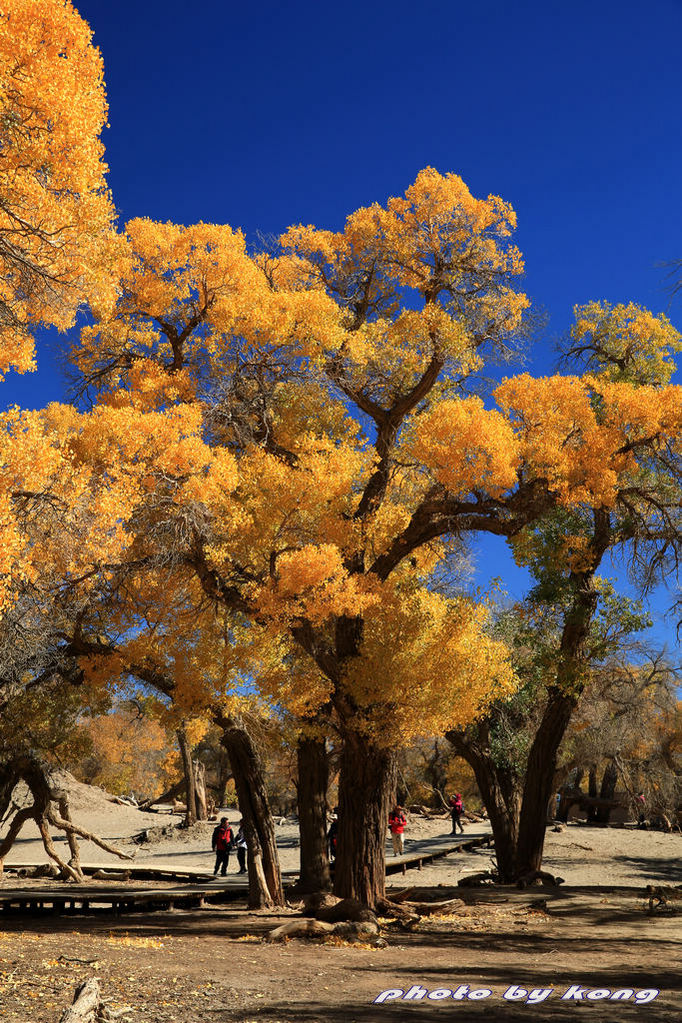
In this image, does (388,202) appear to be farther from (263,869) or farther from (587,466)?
(263,869)

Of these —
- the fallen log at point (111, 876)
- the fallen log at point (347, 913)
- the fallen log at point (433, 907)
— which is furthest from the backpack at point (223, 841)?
the fallen log at point (347, 913)

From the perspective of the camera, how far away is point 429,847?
30.3 meters

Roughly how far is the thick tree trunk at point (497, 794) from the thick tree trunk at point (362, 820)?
6030 millimetres

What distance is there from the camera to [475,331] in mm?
16016

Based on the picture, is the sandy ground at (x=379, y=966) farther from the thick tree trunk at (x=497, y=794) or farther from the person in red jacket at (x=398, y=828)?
the person in red jacket at (x=398, y=828)

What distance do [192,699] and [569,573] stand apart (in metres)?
8.01

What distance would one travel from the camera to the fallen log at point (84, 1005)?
626 cm

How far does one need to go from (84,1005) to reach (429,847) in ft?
84.1

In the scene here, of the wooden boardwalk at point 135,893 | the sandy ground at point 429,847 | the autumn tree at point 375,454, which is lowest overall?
the sandy ground at point 429,847

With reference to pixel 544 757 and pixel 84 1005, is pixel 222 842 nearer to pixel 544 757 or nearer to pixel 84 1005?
pixel 544 757

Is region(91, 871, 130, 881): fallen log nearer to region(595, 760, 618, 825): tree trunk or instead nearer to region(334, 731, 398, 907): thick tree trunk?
region(334, 731, 398, 907): thick tree trunk

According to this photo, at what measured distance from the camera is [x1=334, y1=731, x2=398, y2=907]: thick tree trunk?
14.2 meters

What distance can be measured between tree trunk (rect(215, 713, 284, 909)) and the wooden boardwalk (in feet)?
9.32

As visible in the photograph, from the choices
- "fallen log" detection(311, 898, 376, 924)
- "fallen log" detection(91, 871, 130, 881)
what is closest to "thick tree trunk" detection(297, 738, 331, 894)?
"fallen log" detection(311, 898, 376, 924)
